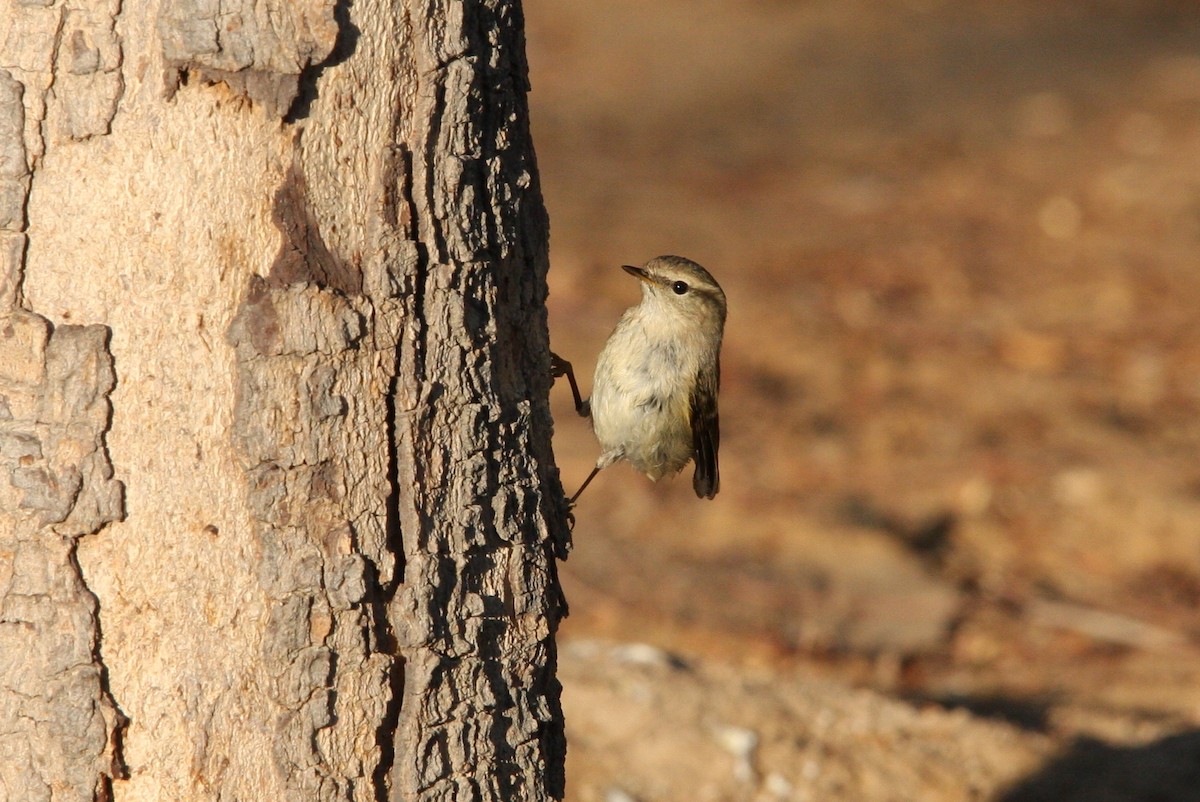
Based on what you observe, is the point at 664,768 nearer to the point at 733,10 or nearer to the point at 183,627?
the point at 183,627

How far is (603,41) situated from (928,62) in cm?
464

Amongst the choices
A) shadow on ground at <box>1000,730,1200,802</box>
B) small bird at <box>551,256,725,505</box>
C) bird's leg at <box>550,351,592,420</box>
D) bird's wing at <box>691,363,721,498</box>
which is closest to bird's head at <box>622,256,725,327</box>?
small bird at <box>551,256,725,505</box>

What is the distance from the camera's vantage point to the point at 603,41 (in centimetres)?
1966

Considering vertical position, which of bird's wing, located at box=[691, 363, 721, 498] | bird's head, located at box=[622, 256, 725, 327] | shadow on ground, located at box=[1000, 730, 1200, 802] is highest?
bird's head, located at box=[622, 256, 725, 327]

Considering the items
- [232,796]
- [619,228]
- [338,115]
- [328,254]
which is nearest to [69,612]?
[232,796]

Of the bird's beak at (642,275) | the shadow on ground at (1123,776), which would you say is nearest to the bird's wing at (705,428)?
the bird's beak at (642,275)

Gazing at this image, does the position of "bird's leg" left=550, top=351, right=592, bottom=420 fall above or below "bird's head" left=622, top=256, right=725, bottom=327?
below

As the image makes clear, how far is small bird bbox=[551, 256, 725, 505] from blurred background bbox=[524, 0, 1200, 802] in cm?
127

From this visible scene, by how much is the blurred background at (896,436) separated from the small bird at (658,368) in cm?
127

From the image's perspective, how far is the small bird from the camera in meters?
5.31

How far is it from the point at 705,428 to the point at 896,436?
14.9 feet

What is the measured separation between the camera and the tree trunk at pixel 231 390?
292 cm

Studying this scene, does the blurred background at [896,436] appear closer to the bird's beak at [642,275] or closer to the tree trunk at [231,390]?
the bird's beak at [642,275]

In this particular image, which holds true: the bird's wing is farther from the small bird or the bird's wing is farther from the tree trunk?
the tree trunk
